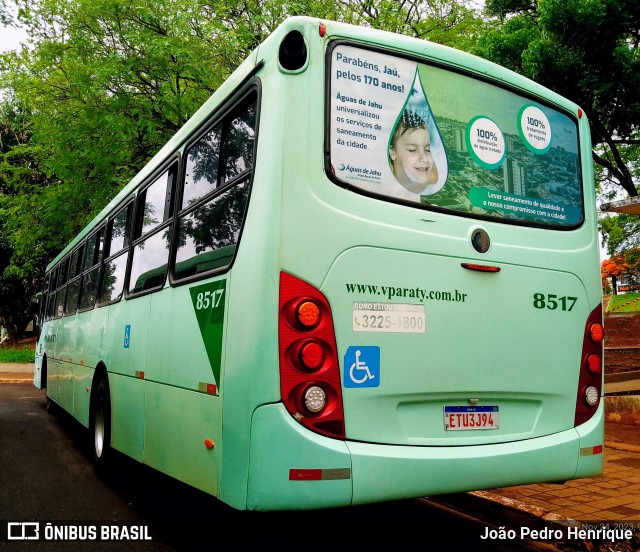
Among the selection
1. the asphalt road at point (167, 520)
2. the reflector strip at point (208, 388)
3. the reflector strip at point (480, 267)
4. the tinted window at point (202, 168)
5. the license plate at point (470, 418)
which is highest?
the tinted window at point (202, 168)

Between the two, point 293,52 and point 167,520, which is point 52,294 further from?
point 293,52

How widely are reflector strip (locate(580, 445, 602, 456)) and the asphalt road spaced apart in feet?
3.08

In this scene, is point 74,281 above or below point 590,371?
above

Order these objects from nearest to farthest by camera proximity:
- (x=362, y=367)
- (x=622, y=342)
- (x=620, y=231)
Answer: (x=362, y=367), (x=622, y=342), (x=620, y=231)

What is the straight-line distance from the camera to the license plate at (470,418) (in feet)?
11.4

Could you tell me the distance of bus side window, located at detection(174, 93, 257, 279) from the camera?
11.8 ft

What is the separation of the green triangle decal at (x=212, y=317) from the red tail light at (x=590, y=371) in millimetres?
2227

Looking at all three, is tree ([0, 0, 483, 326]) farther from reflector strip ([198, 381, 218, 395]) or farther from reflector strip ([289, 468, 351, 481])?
reflector strip ([289, 468, 351, 481])

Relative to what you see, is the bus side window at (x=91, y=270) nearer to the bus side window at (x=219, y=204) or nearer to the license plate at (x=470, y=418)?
the bus side window at (x=219, y=204)

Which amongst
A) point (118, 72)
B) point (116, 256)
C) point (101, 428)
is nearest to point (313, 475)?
point (101, 428)

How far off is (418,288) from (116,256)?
4146 millimetres

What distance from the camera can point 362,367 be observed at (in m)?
3.23

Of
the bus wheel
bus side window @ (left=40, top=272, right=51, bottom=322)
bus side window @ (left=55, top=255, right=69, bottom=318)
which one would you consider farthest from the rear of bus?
bus side window @ (left=40, top=272, right=51, bottom=322)

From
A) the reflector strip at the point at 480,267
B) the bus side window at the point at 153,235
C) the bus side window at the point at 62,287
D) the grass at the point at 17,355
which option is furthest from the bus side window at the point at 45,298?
the grass at the point at 17,355
